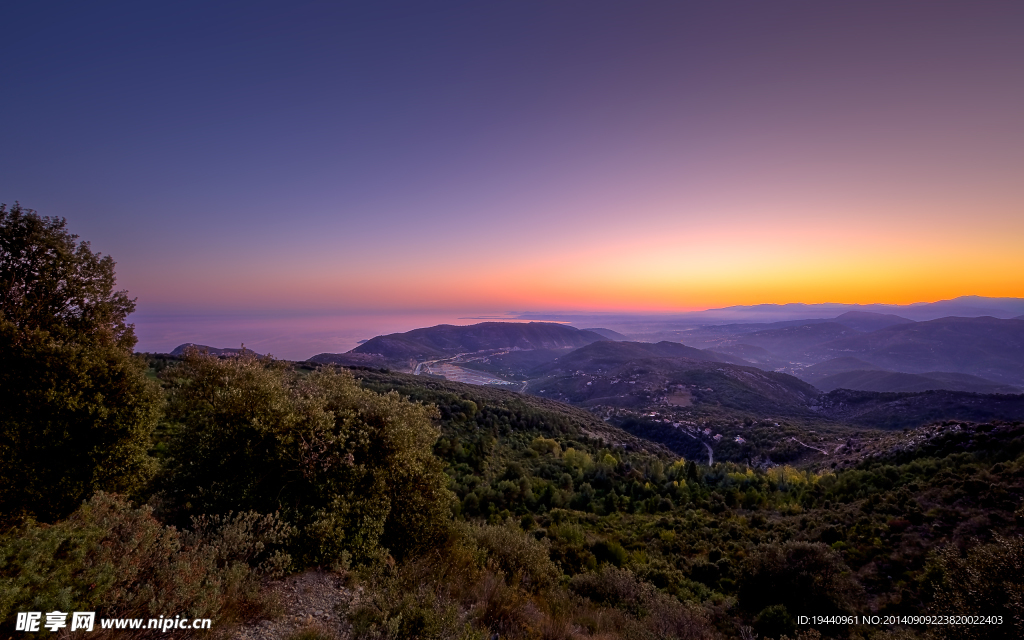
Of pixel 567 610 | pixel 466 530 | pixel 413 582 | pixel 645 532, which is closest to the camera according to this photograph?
pixel 413 582

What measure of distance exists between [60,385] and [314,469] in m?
6.83

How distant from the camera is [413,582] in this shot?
28.5 feet

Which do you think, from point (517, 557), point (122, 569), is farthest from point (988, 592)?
point (122, 569)

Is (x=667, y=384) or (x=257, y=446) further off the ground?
(x=257, y=446)

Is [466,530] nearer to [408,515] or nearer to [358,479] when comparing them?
[408,515]

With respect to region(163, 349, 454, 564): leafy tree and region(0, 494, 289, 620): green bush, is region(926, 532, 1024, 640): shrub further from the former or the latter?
region(0, 494, 289, 620): green bush

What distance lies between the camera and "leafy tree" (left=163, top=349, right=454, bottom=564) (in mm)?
9156

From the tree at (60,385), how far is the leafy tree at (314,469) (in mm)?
1292

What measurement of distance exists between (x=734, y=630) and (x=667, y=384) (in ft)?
403

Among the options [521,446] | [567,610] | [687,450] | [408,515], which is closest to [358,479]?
[408,515]

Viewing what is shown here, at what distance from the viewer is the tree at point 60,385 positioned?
886 cm

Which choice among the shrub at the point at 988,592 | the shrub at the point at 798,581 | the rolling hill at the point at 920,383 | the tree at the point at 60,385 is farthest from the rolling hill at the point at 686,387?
the tree at the point at 60,385

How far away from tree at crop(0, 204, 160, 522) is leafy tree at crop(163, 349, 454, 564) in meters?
1.29

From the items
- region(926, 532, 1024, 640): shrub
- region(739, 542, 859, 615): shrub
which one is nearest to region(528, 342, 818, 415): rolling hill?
region(739, 542, 859, 615): shrub
